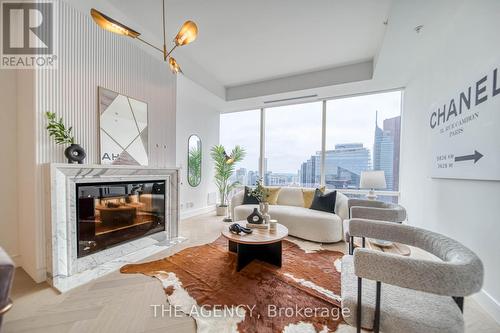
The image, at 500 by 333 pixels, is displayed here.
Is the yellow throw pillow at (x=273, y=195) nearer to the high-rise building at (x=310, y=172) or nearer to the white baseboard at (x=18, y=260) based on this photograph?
the high-rise building at (x=310, y=172)

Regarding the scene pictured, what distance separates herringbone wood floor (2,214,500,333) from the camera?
144cm

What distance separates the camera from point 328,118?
4621 mm

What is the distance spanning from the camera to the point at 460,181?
78.7 inches

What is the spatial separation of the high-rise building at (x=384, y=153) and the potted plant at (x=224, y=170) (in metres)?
3.08

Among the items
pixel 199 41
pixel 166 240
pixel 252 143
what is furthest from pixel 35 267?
pixel 252 143

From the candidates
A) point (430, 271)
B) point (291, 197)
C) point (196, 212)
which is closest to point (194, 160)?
point (196, 212)

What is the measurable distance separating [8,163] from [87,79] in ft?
4.02

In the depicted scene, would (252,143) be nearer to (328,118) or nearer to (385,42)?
(328,118)

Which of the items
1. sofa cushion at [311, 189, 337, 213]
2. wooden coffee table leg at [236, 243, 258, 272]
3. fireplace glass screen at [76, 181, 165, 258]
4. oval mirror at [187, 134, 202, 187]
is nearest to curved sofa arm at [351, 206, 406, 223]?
wooden coffee table leg at [236, 243, 258, 272]

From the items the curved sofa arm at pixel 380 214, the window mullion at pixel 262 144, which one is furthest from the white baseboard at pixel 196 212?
the curved sofa arm at pixel 380 214

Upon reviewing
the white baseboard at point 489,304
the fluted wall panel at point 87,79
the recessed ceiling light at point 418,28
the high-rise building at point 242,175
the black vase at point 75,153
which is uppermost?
the recessed ceiling light at point 418,28

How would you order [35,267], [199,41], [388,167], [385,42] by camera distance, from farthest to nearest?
[388,167] < [199,41] < [385,42] < [35,267]

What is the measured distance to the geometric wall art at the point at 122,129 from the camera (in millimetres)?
2436

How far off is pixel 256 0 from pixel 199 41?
4.00ft
